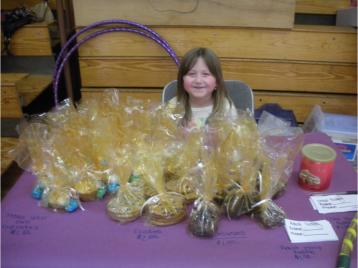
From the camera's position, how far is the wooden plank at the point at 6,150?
220cm

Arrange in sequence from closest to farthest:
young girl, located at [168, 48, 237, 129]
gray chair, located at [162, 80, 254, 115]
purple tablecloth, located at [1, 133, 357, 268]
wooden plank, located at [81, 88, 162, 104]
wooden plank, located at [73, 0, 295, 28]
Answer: purple tablecloth, located at [1, 133, 357, 268]
young girl, located at [168, 48, 237, 129]
gray chair, located at [162, 80, 254, 115]
wooden plank, located at [73, 0, 295, 28]
wooden plank, located at [81, 88, 162, 104]

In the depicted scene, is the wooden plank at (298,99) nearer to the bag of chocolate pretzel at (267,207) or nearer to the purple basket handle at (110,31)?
the purple basket handle at (110,31)

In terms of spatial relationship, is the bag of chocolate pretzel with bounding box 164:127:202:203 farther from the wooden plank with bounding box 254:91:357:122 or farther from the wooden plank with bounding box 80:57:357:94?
the wooden plank with bounding box 254:91:357:122

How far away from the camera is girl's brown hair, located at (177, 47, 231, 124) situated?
136 centimetres

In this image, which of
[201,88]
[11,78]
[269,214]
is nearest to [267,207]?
[269,214]

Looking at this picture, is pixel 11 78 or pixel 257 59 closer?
pixel 257 59

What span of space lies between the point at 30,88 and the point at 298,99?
6.80ft

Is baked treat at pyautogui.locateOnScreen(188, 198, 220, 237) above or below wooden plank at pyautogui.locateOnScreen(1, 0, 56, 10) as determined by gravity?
below

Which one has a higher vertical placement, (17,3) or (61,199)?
(17,3)

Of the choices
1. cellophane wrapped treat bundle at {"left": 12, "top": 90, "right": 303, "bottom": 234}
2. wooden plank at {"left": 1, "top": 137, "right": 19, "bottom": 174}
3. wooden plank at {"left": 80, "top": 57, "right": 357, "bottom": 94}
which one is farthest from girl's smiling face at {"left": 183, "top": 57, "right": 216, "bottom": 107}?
wooden plank at {"left": 1, "top": 137, "right": 19, "bottom": 174}

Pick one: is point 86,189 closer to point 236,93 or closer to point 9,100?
point 236,93

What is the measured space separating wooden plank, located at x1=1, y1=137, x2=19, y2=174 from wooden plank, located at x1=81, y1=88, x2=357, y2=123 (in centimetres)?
63

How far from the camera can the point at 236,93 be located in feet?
5.47

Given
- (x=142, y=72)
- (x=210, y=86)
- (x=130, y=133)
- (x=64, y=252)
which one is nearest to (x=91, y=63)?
(x=142, y=72)
